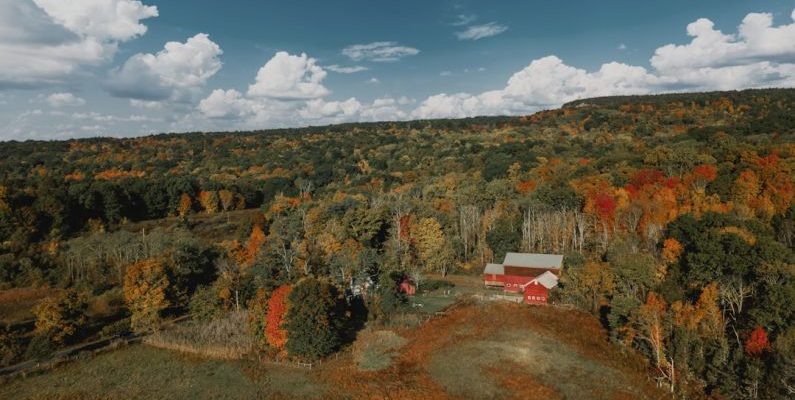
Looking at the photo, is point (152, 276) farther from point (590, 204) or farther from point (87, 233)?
point (590, 204)

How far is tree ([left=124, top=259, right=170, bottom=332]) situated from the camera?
4891 centimetres

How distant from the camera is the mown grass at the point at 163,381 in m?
34.5

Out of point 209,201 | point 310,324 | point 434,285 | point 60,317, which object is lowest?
point 434,285

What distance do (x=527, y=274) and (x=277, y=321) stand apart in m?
34.0

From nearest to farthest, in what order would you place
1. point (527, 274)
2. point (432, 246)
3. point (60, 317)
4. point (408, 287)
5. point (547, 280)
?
point (60, 317), point (547, 280), point (527, 274), point (408, 287), point (432, 246)

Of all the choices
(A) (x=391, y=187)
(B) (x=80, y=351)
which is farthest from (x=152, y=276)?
(A) (x=391, y=187)

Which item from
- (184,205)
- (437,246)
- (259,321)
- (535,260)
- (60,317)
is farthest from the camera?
(184,205)

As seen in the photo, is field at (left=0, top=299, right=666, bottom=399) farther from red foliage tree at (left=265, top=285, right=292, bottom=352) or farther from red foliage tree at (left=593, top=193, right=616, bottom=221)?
red foliage tree at (left=593, top=193, right=616, bottom=221)

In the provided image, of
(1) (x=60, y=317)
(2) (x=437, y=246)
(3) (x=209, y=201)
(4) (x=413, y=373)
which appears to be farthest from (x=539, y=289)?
(3) (x=209, y=201)

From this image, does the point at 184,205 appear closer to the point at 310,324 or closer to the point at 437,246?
the point at 437,246

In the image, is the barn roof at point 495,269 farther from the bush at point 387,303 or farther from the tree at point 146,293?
the tree at point 146,293

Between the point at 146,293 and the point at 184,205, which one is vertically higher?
the point at 146,293

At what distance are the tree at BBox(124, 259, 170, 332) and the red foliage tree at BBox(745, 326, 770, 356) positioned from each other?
51742 millimetres

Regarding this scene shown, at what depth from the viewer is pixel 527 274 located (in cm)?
6275
